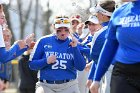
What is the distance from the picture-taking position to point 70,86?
9.25 meters

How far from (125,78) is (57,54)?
3415 millimetres

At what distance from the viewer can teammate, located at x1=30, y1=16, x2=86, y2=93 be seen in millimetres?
9156

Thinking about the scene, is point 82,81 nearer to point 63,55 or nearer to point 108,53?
point 63,55

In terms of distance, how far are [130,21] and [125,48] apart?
303 millimetres

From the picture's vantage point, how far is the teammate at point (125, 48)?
5.92 meters

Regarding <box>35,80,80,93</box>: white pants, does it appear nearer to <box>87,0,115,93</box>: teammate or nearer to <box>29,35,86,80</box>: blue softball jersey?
<box>29,35,86,80</box>: blue softball jersey

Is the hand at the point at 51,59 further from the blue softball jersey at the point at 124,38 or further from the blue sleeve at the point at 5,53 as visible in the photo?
the blue softball jersey at the point at 124,38

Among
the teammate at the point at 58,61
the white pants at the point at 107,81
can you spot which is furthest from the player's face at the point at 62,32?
the white pants at the point at 107,81

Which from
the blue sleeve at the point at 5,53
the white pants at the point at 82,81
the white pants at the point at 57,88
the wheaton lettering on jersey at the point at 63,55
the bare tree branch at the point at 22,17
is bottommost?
the bare tree branch at the point at 22,17

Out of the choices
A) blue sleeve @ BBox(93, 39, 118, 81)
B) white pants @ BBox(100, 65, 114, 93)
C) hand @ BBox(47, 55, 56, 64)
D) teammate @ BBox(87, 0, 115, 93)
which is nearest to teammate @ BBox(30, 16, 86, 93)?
hand @ BBox(47, 55, 56, 64)

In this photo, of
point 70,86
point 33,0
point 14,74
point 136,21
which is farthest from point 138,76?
point 33,0

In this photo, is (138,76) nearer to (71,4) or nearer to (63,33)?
(63,33)

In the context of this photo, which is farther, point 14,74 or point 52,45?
point 14,74

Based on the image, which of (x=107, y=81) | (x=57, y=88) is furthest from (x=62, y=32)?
(x=107, y=81)
